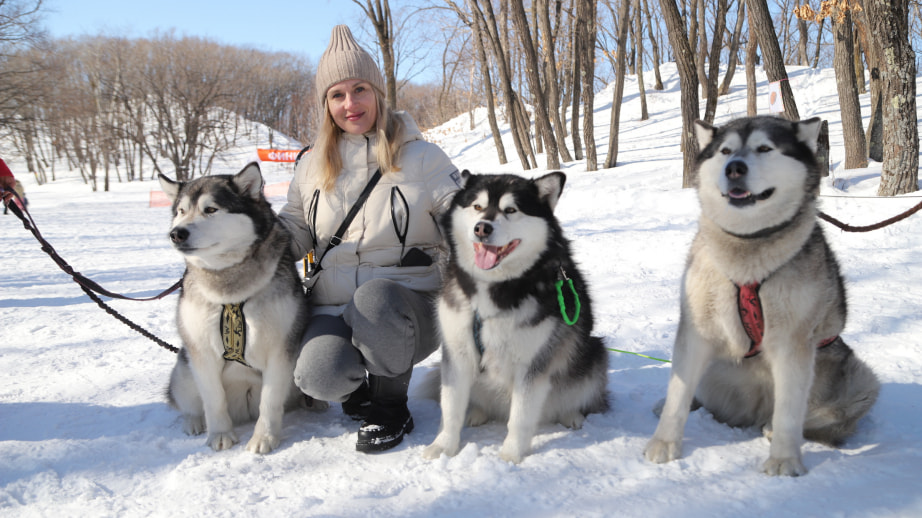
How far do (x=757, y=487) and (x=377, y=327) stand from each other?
1582 mm

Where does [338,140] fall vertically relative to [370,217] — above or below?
above

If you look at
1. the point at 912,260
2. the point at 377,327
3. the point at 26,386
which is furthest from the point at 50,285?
the point at 912,260

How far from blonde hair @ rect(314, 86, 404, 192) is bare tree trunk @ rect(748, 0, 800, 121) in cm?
588

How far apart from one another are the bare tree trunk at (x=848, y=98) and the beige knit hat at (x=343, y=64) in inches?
291

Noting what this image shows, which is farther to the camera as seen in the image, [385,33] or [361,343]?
[385,33]

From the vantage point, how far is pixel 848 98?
7387 millimetres

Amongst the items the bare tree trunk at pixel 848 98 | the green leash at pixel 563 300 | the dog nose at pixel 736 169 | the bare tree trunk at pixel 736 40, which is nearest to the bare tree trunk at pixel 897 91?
the bare tree trunk at pixel 848 98

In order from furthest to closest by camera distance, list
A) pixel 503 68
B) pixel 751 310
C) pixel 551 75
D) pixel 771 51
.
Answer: pixel 551 75
pixel 503 68
pixel 771 51
pixel 751 310

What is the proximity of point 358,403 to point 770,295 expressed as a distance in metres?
1.92

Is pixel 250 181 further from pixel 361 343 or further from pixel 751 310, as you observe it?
pixel 751 310

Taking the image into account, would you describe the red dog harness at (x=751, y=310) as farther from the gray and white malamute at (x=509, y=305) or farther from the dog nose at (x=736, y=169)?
the gray and white malamute at (x=509, y=305)

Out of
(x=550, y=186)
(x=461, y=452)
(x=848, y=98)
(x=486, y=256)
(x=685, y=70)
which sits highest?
(x=685, y=70)

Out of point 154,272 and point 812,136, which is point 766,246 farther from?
point 154,272

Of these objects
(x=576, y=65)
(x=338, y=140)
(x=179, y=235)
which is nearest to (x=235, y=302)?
(x=179, y=235)
